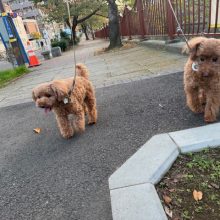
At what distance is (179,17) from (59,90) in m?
6.27

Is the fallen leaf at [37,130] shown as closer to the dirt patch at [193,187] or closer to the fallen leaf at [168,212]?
the dirt patch at [193,187]

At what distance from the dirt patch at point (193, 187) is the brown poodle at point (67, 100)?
1.58 meters

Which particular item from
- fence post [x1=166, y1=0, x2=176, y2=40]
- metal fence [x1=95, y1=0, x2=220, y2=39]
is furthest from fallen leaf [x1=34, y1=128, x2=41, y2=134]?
fence post [x1=166, y1=0, x2=176, y2=40]

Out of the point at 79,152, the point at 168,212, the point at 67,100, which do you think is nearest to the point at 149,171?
the point at 168,212

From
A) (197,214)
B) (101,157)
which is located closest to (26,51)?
(101,157)

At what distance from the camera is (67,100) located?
10.8ft

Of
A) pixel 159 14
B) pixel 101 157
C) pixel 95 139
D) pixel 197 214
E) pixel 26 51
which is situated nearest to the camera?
pixel 197 214

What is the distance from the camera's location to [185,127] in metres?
3.16

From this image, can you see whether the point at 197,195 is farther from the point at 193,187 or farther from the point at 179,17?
the point at 179,17

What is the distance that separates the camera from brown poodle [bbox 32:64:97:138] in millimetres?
3172

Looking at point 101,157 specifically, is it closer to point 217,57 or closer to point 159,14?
point 217,57

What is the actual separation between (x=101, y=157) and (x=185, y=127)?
1.11 metres

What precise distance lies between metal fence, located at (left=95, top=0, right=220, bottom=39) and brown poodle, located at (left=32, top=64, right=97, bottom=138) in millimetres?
3905

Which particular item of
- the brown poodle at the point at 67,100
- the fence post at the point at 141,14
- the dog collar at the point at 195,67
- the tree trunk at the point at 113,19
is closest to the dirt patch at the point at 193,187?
the dog collar at the point at 195,67
